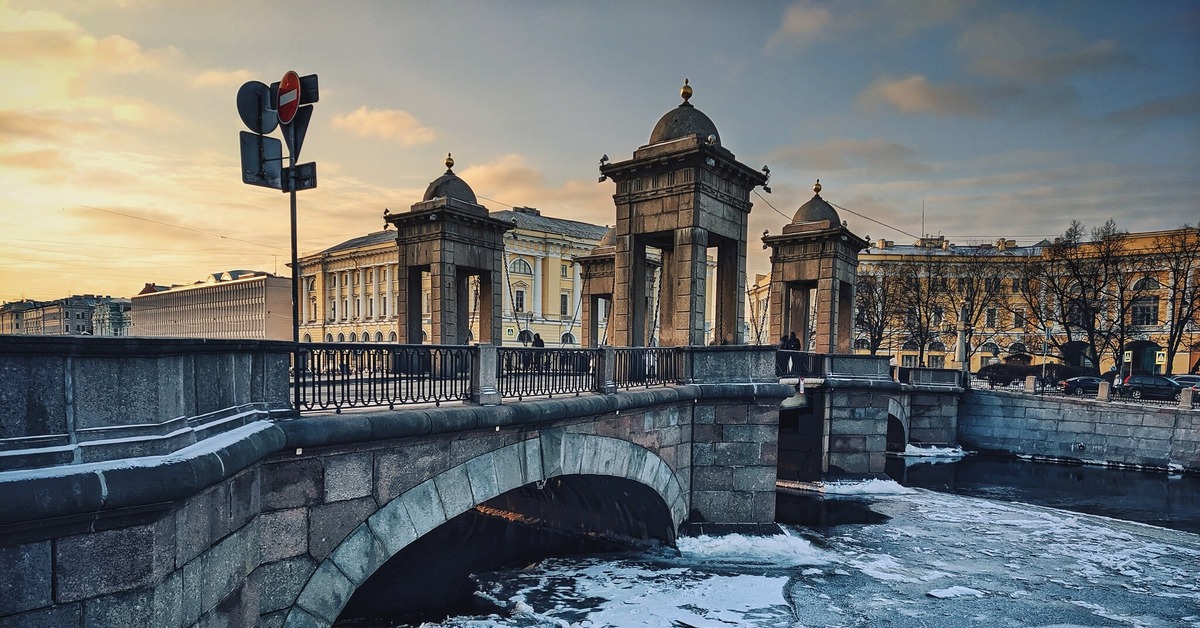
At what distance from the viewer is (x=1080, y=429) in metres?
25.2

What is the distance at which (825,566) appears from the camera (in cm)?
→ 1208

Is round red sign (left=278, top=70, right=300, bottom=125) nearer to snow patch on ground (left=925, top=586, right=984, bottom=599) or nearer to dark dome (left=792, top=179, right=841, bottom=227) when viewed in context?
snow patch on ground (left=925, top=586, right=984, bottom=599)

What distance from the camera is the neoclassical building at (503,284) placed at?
50844 millimetres

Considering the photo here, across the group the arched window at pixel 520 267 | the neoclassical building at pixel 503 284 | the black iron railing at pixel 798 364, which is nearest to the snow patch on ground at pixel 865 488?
the black iron railing at pixel 798 364

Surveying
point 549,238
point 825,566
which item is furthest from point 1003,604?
point 549,238

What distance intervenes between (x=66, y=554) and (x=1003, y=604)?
496 inches

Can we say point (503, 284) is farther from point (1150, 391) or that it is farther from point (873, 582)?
point (873, 582)

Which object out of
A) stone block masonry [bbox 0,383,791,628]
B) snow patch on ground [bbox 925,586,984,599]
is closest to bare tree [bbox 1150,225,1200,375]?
snow patch on ground [bbox 925,586,984,599]

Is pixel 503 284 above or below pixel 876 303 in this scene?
above

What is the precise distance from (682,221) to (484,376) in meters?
6.52

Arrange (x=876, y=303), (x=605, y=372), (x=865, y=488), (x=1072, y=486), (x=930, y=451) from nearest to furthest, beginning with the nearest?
1. (x=605, y=372)
2. (x=865, y=488)
3. (x=1072, y=486)
4. (x=930, y=451)
5. (x=876, y=303)

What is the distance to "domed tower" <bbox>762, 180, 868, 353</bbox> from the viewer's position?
775 inches

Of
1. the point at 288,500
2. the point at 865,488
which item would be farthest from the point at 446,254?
the point at 865,488

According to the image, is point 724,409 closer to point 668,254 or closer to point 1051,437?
point 668,254
